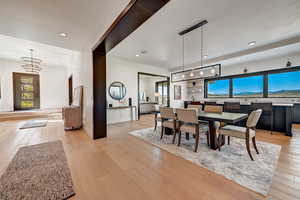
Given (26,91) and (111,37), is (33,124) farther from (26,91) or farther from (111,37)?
(111,37)

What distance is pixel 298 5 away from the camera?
204 centimetres

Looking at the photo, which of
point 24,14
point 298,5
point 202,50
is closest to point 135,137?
point 24,14

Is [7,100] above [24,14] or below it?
below

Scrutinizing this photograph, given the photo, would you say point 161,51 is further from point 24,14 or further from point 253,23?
point 24,14

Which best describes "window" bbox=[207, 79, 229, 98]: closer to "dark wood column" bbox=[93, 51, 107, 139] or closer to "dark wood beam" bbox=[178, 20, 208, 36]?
"dark wood beam" bbox=[178, 20, 208, 36]

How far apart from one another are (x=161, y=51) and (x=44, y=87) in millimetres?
7875

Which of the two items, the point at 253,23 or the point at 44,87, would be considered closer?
the point at 253,23

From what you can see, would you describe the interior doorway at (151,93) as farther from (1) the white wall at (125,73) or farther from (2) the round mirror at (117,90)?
(2) the round mirror at (117,90)

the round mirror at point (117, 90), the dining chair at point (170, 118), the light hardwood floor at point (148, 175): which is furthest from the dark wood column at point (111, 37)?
the round mirror at point (117, 90)

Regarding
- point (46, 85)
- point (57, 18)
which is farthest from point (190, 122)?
point (46, 85)

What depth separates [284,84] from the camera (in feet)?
15.1

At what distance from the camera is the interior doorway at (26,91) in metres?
6.67

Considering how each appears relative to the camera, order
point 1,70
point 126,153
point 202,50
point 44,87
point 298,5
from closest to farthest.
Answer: point 298,5 < point 126,153 < point 202,50 < point 1,70 < point 44,87

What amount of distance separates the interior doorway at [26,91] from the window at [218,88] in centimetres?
1046
